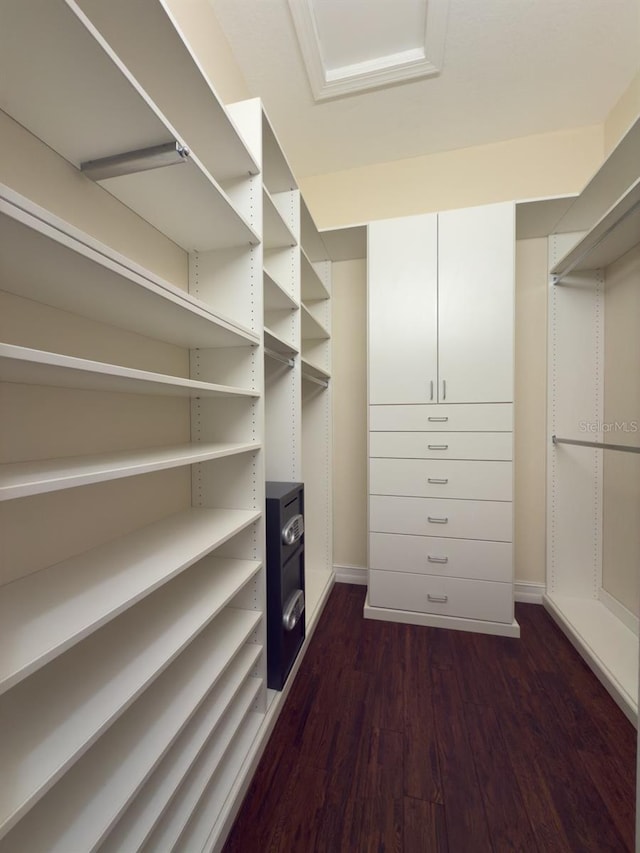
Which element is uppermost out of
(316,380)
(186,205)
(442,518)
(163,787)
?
(186,205)

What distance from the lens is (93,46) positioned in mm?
621

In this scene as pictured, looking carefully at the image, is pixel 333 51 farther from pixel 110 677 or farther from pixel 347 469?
pixel 110 677

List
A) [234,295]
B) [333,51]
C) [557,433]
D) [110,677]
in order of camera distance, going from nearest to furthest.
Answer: [110,677], [234,295], [333,51], [557,433]

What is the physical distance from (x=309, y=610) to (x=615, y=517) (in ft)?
5.86

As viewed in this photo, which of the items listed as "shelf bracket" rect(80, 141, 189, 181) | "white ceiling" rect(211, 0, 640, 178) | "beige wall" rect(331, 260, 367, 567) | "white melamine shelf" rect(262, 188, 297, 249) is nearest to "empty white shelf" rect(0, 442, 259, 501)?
"shelf bracket" rect(80, 141, 189, 181)

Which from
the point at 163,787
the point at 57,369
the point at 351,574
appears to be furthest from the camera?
the point at 351,574

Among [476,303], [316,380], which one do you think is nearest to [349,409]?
[316,380]

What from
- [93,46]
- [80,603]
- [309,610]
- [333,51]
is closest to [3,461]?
[80,603]

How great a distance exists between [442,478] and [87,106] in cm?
196

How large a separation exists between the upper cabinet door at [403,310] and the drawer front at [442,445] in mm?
207

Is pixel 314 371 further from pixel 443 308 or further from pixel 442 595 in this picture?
pixel 442 595

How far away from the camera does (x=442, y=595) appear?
6.40 feet

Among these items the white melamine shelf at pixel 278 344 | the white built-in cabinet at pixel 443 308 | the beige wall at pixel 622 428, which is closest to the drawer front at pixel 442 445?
the white built-in cabinet at pixel 443 308

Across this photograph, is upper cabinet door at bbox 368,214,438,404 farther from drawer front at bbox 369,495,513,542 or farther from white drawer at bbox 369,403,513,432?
drawer front at bbox 369,495,513,542
